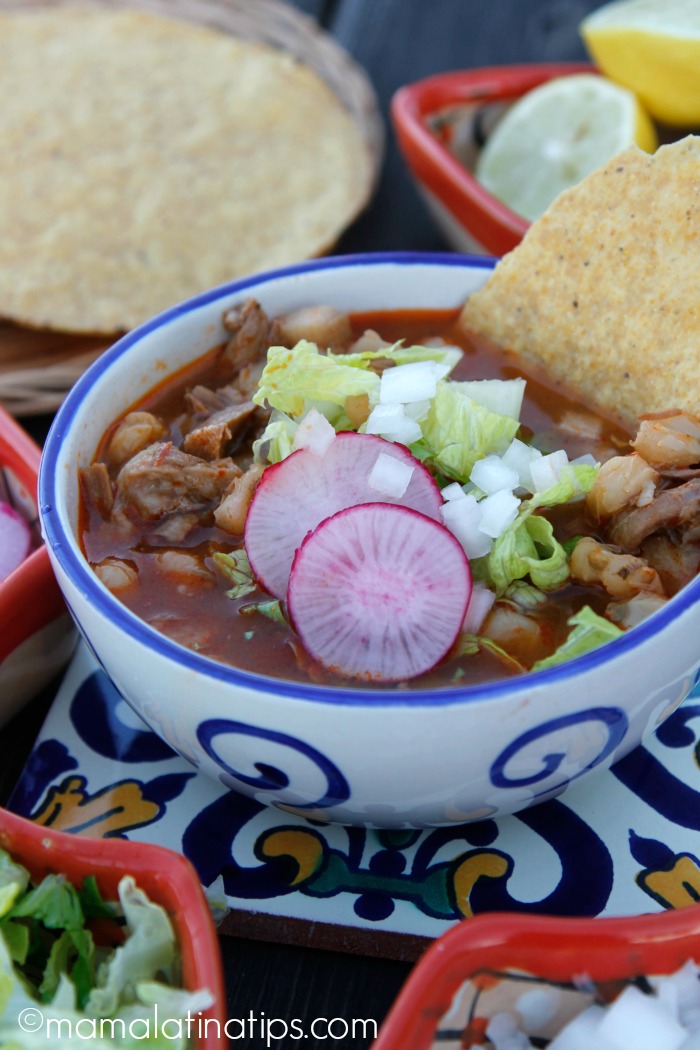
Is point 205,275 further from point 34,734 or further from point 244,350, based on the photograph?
point 34,734

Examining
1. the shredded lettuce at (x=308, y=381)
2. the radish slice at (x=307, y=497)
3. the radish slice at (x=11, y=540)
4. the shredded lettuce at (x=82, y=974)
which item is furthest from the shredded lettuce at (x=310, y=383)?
the shredded lettuce at (x=82, y=974)

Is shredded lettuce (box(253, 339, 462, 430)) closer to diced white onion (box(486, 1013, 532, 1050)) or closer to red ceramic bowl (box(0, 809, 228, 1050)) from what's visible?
red ceramic bowl (box(0, 809, 228, 1050))

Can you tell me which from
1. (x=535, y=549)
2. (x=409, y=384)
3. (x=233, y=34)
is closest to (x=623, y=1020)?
(x=535, y=549)

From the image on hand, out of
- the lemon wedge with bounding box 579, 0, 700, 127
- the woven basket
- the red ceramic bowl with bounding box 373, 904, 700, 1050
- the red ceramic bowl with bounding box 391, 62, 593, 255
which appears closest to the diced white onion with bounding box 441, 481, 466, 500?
the red ceramic bowl with bounding box 373, 904, 700, 1050

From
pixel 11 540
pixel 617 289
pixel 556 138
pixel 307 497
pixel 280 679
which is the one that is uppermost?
pixel 617 289

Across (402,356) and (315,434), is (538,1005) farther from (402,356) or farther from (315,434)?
(402,356)

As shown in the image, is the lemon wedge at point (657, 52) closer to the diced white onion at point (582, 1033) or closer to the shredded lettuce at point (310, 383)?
the shredded lettuce at point (310, 383)
